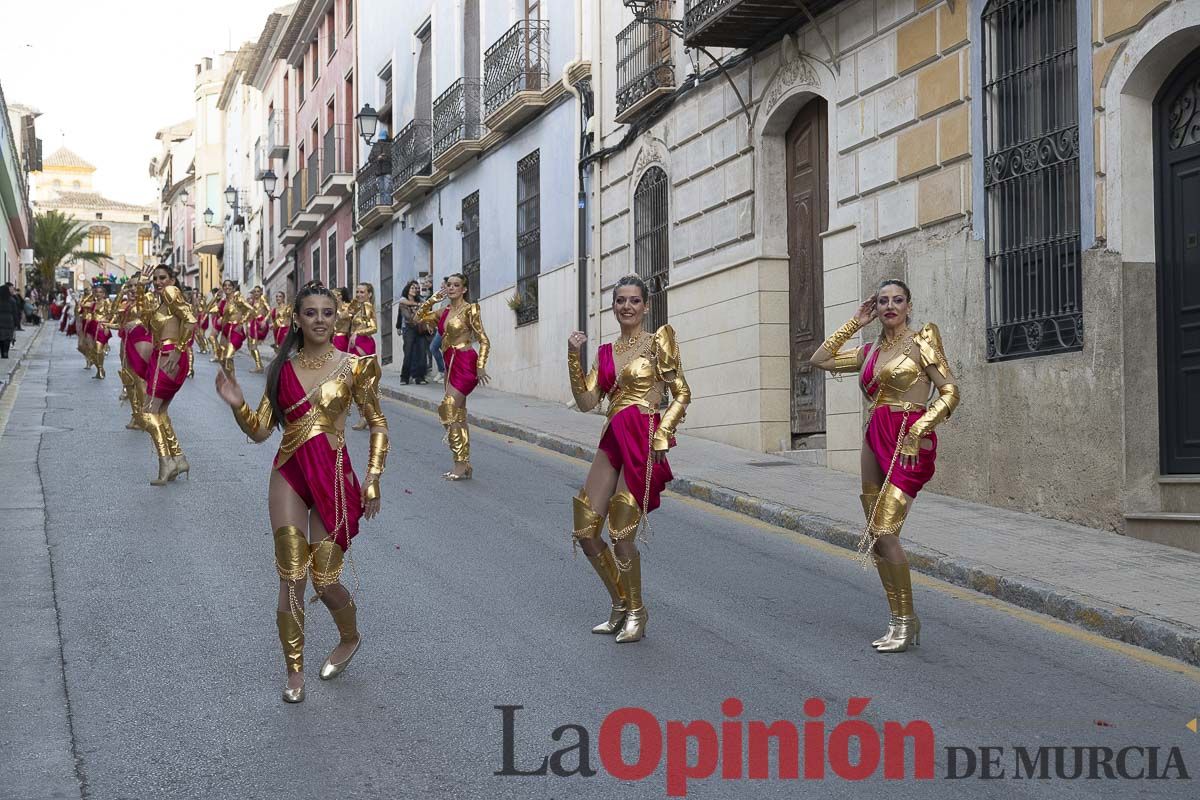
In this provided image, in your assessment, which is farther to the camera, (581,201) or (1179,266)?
(581,201)

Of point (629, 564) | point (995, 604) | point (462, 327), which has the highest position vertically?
point (462, 327)

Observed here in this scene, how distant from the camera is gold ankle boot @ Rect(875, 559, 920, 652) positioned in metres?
6.94

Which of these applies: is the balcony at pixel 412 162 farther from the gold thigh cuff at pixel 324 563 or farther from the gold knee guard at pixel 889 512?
the gold thigh cuff at pixel 324 563

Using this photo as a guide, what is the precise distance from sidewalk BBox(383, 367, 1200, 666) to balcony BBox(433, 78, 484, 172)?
11720 mm

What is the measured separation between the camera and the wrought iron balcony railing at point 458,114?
26.0 metres

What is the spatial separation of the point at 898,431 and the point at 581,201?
545 inches

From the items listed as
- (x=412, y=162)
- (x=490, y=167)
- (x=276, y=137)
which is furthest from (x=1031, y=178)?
(x=276, y=137)

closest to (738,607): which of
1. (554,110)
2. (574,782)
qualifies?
(574,782)

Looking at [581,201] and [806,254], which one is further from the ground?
[581,201]

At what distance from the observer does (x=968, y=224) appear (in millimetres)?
11820

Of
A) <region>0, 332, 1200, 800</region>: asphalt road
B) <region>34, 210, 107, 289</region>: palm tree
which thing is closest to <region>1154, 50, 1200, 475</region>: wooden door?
<region>0, 332, 1200, 800</region>: asphalt road

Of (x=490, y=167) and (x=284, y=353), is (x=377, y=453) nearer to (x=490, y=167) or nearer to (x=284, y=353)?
(x=284, y=353)

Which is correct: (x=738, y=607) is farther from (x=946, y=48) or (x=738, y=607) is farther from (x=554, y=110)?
(x=554, y=110)

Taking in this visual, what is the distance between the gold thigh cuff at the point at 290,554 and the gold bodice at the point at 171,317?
7.70 metres
